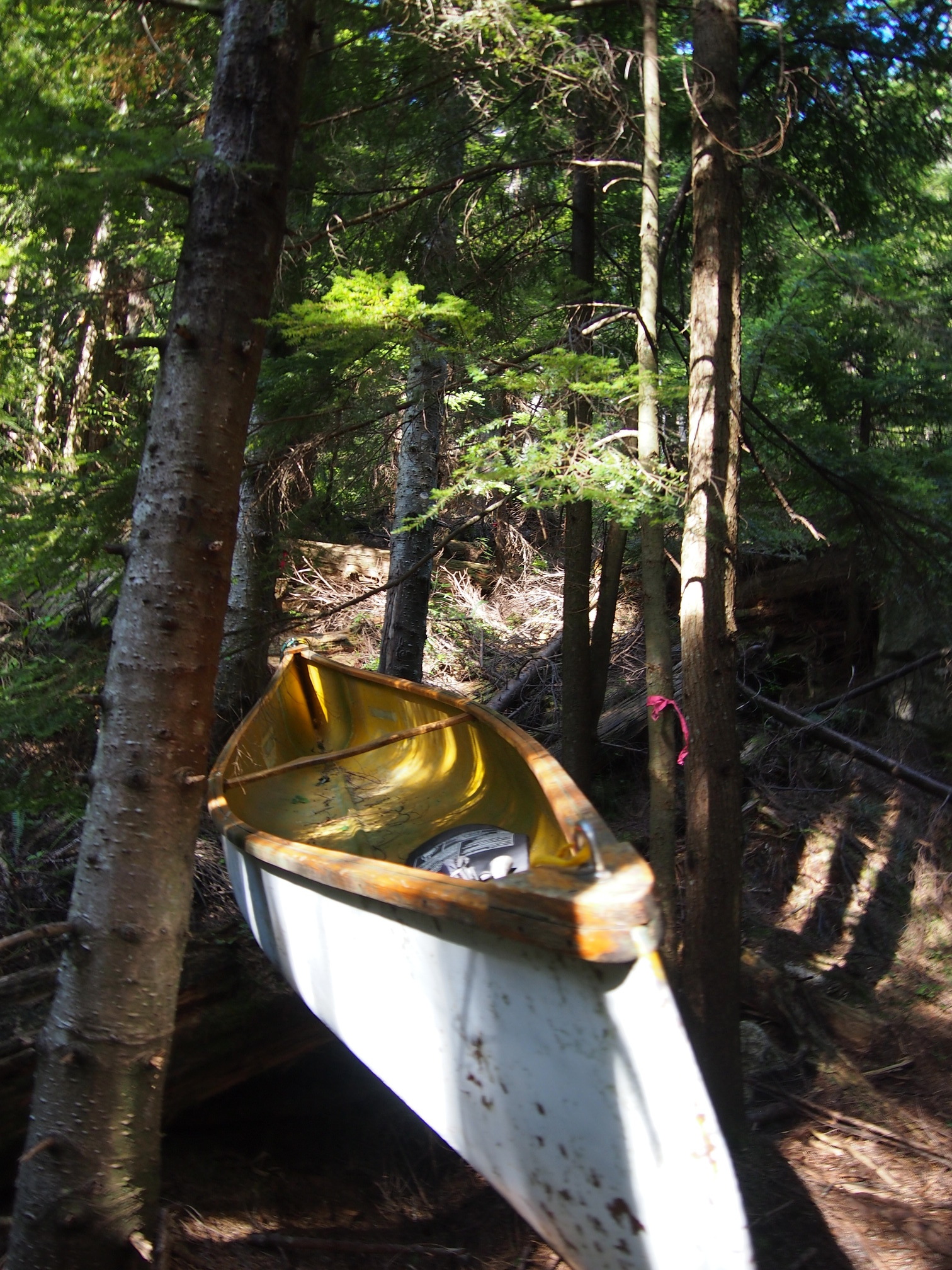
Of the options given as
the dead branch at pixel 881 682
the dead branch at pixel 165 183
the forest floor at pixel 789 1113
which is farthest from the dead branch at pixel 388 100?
the dead branch at pixel 881 682

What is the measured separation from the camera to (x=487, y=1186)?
3.63 meters

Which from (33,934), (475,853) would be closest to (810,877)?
(475,853)

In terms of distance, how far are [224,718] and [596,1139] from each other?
4.92 metres

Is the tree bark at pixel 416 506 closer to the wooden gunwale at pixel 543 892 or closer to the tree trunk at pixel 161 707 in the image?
the tree trunk at pixel 161 707

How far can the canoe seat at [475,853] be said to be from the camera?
3.37 metres

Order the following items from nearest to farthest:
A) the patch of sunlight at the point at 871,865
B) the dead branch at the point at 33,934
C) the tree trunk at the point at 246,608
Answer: the dead branch at the point at 33,934
the patch of sunlight at the point at 871,865
the tree trunk at the point at 246,608

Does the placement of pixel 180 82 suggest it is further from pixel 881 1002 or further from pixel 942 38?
pixel 881 1002

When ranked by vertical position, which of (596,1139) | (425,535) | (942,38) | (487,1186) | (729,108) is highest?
(942,38)

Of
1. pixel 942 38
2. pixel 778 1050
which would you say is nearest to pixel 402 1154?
pixel 778 1050

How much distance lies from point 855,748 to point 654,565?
9.46 feet

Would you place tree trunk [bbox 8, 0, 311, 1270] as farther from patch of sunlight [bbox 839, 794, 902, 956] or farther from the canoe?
patch of sunlight [bbox 839, 794, 902, 956]

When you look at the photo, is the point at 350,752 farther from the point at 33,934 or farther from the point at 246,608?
the point at 33,934

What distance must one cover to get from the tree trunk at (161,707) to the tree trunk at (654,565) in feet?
7.08

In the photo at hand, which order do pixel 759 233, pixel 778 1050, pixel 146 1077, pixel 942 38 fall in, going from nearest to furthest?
pixel 146 1077, pixel 778 1050, pixel 942 38, pixel 759 233
